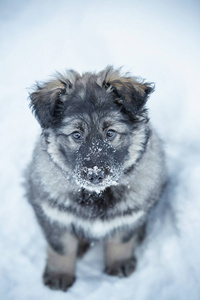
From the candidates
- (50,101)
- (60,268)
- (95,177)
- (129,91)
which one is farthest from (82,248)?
(129,91)

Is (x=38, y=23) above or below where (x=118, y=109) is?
above

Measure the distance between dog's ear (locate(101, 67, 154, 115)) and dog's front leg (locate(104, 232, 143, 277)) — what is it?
155 centimetres

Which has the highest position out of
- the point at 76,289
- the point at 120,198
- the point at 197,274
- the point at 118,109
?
the point at 118,109

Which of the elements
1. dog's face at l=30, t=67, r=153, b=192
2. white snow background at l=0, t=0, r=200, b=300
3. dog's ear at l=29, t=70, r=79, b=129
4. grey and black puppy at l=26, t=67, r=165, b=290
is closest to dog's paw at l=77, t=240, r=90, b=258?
white snow background at l=0, t=0, r=200, b=300

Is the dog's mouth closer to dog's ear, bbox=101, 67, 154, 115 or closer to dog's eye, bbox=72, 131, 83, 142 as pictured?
dog's eye, bbox=72, 131, 83, 142

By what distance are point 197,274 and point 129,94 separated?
1.99 m

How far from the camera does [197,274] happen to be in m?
3.14

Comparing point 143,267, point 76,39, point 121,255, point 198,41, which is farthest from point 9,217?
point 198,41

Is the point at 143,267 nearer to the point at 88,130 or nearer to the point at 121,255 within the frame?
the point at 121,255

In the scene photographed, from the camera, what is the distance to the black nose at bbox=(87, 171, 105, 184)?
7.75 feet

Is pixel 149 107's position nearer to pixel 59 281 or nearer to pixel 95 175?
pixel 95 175

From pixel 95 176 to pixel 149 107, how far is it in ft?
6.19

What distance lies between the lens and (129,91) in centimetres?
254

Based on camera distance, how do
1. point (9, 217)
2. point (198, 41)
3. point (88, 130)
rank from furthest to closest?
1. point (198, 41)
2. point (9, 217)
3. point (88, 130)
